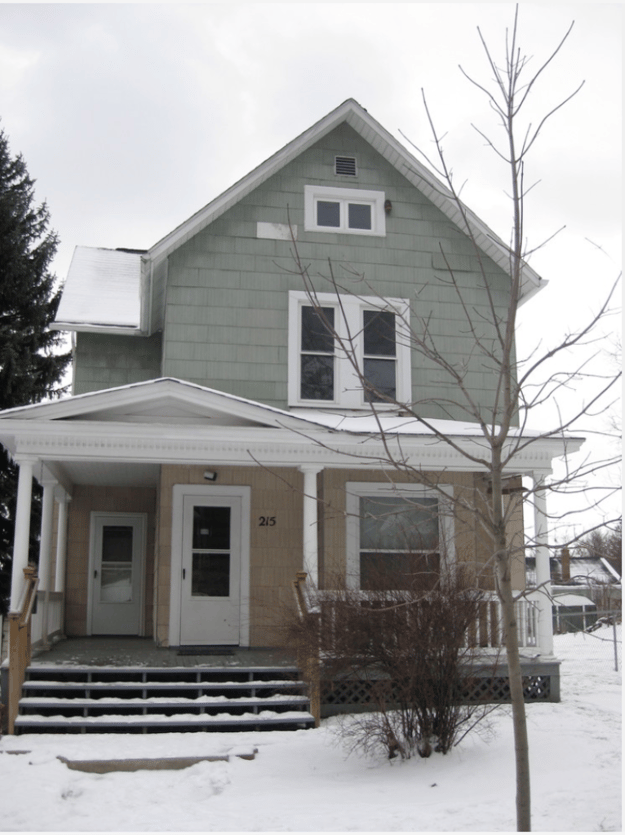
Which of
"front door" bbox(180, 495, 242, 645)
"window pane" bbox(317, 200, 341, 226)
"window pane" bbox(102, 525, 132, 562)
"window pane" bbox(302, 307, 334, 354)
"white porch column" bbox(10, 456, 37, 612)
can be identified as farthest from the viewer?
"window pane" bbox(102, 525, 132, 562)

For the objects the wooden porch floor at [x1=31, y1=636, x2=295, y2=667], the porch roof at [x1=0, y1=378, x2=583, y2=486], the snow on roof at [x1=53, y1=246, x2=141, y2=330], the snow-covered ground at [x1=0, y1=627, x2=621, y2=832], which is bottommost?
the snow-covered ground at [x1=0, y1=627, x2=621, y2=832]

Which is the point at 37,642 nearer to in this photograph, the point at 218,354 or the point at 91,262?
the point at 218,354

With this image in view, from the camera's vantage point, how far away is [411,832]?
5656 millimetres

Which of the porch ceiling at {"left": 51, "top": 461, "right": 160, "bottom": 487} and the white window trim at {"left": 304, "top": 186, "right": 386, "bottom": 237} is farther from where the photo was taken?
the white window trim at {"left": 304, "top": 186, "right": 386, "bottom": 237}

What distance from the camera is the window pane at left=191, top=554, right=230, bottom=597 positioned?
1200cm

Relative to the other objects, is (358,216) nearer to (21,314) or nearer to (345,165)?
(345,165)

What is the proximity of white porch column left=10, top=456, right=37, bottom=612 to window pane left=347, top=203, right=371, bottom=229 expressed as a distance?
6087 mm

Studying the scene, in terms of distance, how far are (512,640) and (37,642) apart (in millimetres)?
7654

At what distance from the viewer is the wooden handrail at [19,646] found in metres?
8.63

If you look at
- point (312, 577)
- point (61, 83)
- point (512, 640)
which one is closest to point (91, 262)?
point (61, 83)

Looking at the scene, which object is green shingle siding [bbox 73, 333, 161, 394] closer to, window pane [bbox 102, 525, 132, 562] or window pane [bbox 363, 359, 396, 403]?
window pane [bbox 102, 525, 132, 562]

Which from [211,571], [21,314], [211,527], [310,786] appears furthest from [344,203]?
[21,314]

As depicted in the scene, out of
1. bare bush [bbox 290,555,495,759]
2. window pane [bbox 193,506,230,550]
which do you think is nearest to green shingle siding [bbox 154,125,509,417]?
window pane [bbox 193,506,230,550]

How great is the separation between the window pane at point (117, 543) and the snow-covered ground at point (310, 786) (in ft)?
18.5
